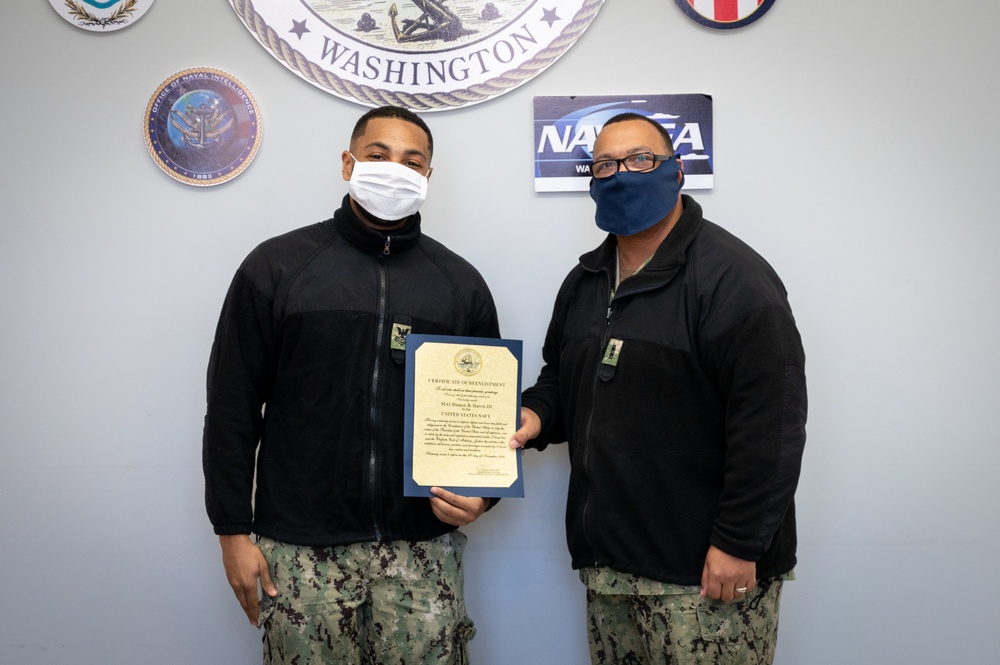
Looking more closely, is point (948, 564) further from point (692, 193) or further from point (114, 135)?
point (114, 135)

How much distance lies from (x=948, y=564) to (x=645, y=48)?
1.88 metres

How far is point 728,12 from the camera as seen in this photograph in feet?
7.38

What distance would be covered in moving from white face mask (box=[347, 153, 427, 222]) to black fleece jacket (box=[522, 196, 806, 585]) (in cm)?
58

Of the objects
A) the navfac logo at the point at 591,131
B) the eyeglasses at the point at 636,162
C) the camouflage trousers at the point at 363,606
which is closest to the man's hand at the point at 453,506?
the camouflage trousers at the point at 363,606

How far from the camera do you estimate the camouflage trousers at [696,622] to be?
64.9 inches

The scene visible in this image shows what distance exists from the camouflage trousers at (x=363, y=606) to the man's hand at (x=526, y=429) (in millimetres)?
342

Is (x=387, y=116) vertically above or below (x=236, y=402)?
above

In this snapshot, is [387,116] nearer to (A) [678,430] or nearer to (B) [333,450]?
(B) [333,450]

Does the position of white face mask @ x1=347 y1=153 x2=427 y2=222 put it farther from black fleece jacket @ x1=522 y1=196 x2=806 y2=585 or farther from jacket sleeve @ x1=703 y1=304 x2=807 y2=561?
jacket sleeve @ x1=703 y1=304 x2=807 y2=561

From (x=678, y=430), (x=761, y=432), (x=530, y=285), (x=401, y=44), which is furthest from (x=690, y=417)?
(x=401, y=44)

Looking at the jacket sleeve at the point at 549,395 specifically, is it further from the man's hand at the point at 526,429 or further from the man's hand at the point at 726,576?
the man's hand at the point at 726,576

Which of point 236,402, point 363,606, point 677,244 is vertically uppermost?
point 677,244

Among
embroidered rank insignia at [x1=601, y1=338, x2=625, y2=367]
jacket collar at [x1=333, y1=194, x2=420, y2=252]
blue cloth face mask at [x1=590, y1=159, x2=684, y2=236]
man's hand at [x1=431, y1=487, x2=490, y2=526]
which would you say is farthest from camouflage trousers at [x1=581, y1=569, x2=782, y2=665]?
jacket collar at [x1=333, y1=194, x2=420, y2=252]

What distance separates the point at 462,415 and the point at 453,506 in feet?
0.73
